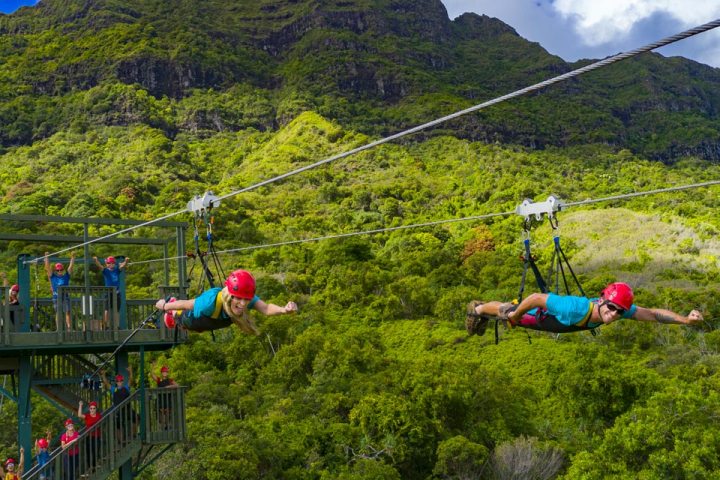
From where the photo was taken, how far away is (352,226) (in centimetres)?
6166

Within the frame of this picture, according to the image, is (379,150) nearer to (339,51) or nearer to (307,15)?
(339,51)

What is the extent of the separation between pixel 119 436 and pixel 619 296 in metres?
8.11

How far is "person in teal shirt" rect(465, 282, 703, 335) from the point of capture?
643cm

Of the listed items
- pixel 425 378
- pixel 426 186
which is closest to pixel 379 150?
pixel 426 186

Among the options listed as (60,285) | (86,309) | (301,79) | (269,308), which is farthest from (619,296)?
(301,79)

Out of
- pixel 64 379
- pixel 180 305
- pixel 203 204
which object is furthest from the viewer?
pixel 64 379

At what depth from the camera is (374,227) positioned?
61375 millimetres

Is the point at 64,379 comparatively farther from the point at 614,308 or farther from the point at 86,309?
the point at 614,308

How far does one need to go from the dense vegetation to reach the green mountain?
56 centimetres

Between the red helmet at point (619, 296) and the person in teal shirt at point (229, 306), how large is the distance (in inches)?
95.4

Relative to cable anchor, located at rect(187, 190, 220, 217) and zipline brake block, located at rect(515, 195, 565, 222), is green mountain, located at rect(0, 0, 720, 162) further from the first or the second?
zipline brake block, located at rect(515, 195, 565, 222)

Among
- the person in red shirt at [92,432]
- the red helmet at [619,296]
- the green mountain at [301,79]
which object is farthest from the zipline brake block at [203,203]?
the green mountain at [301,79]

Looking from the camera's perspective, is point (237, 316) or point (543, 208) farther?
point (543, 208)

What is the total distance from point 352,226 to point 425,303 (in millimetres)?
21895
